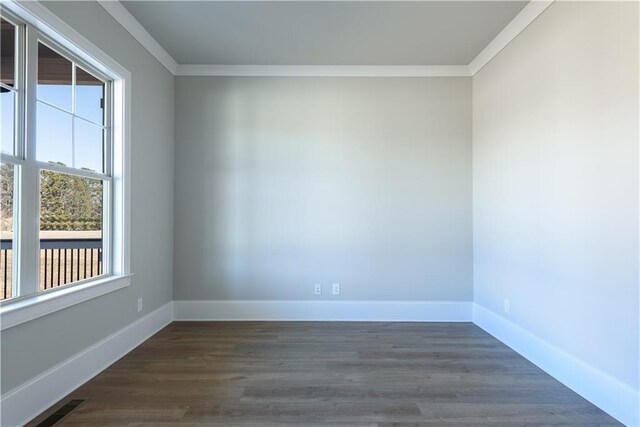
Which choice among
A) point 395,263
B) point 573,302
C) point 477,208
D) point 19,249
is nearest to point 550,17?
point 477,208

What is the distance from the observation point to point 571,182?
7.18 feet

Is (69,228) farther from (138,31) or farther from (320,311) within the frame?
(320,311)

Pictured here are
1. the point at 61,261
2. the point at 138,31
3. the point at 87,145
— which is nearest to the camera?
the point at 61,261

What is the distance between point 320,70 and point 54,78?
2.35 meters

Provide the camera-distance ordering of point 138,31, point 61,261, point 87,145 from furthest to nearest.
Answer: point 138,31, point 87,145, point 61,261

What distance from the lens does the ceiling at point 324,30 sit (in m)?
2.52

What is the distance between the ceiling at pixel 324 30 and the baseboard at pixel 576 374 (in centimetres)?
263

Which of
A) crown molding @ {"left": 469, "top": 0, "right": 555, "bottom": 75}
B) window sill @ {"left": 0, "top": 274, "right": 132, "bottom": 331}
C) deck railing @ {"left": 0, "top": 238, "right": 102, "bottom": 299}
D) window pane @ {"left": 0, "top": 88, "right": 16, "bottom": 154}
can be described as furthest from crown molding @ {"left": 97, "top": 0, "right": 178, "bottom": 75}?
crown molding @ {"left": 469, "top": 0, "right": 555, "bottom": 75}

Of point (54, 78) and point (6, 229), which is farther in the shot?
point (54, 78)

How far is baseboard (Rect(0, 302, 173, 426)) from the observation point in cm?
172

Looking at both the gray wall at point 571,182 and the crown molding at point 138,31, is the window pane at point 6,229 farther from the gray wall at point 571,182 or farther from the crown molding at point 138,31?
the gray wall at point 571,182

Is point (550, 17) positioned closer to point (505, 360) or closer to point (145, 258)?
point (505, 360)

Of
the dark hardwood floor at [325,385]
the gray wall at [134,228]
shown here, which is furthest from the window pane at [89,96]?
the dark hardwood floor at [325,385]

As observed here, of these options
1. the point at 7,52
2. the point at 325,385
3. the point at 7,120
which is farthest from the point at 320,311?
the point at 7,52
